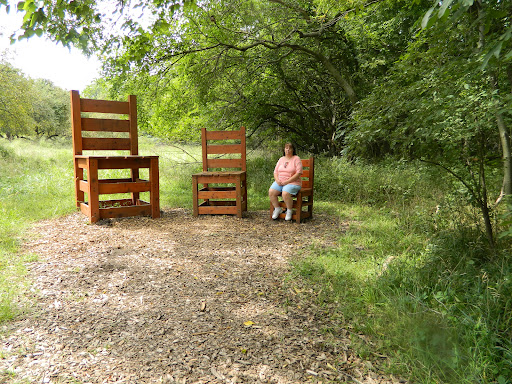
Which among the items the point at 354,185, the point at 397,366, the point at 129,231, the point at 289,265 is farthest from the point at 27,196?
the point at 397,366

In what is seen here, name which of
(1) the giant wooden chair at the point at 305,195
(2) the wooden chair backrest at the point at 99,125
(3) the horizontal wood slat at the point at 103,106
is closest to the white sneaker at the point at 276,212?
(1) the giant wooden chair at the point at 305,195

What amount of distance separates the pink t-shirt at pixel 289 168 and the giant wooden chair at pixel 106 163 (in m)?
2.10

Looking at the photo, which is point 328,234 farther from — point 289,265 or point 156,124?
point 156,124

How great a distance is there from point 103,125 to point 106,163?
0.96m

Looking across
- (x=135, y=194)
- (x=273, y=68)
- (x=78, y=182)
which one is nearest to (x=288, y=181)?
(x=135, y=194)

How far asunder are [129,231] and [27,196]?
11.4 feet

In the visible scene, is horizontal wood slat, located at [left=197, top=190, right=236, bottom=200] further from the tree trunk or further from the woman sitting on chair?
the tree trunk

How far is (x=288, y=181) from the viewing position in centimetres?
620

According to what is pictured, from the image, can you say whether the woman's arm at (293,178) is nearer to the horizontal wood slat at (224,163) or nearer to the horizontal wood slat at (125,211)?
the horizontal wood slat at (224,163)

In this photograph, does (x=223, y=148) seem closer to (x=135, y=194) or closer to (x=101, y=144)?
(x=135, y=194)

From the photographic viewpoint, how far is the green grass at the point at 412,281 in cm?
216

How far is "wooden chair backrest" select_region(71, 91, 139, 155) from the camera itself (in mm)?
6031

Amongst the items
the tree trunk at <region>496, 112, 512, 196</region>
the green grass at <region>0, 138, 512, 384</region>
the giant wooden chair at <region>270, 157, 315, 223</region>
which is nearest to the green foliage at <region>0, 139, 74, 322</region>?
the green grass at <region>0, 138, 512, 384</region>

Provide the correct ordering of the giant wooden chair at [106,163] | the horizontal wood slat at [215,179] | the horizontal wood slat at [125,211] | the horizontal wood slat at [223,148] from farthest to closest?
1. the horizontal wood slat at [223,148]
2. the horizontal wood slat at [215,179]
3. the horizontal wood slat at [125,211]
4. the giant wooden chair at [106,163]
